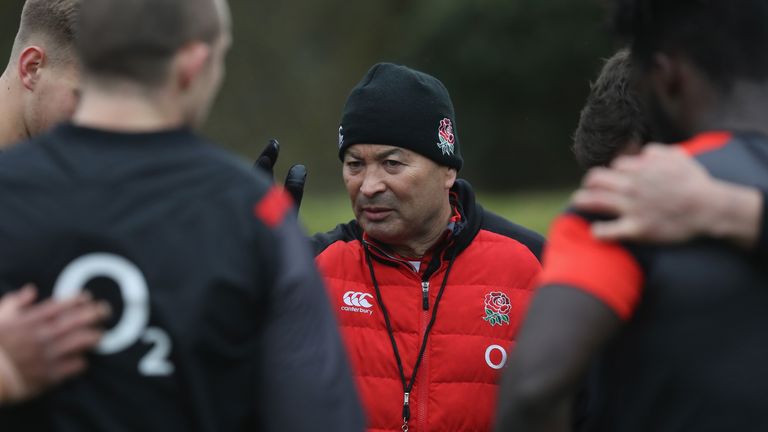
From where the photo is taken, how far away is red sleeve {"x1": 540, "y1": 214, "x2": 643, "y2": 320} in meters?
2.21

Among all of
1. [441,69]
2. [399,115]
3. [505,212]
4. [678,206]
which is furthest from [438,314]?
[441,69]

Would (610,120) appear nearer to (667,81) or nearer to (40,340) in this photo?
(667,81)

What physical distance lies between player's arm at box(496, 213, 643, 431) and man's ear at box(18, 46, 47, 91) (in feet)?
6.89

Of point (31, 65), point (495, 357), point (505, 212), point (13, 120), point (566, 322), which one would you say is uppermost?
point (505, 212)

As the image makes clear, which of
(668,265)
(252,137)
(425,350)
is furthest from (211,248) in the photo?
(252,137)

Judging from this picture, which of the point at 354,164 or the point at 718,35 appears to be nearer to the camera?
the point at 718,35

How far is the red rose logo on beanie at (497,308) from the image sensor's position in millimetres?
3975

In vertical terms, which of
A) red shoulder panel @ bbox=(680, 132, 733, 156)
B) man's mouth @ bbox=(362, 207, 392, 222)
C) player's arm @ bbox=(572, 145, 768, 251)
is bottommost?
player's arm @ bbox=(572, 145, 768, 251)

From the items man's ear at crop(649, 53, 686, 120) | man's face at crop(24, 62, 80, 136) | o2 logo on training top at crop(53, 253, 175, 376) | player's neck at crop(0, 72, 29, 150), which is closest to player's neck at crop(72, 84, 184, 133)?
o2 logo on training top at crop(53, 253, 175, 376)

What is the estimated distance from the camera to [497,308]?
3990 millimetres

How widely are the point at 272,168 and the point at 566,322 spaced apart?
2.23 m

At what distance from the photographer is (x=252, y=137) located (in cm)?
2578

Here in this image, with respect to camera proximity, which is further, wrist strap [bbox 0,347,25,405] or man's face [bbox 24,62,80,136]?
man's face [bbox 24,62,80,136]

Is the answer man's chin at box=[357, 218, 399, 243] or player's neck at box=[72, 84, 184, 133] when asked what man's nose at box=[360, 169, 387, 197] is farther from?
Answer: player's neck at box=[72, 84, 184, 133]
